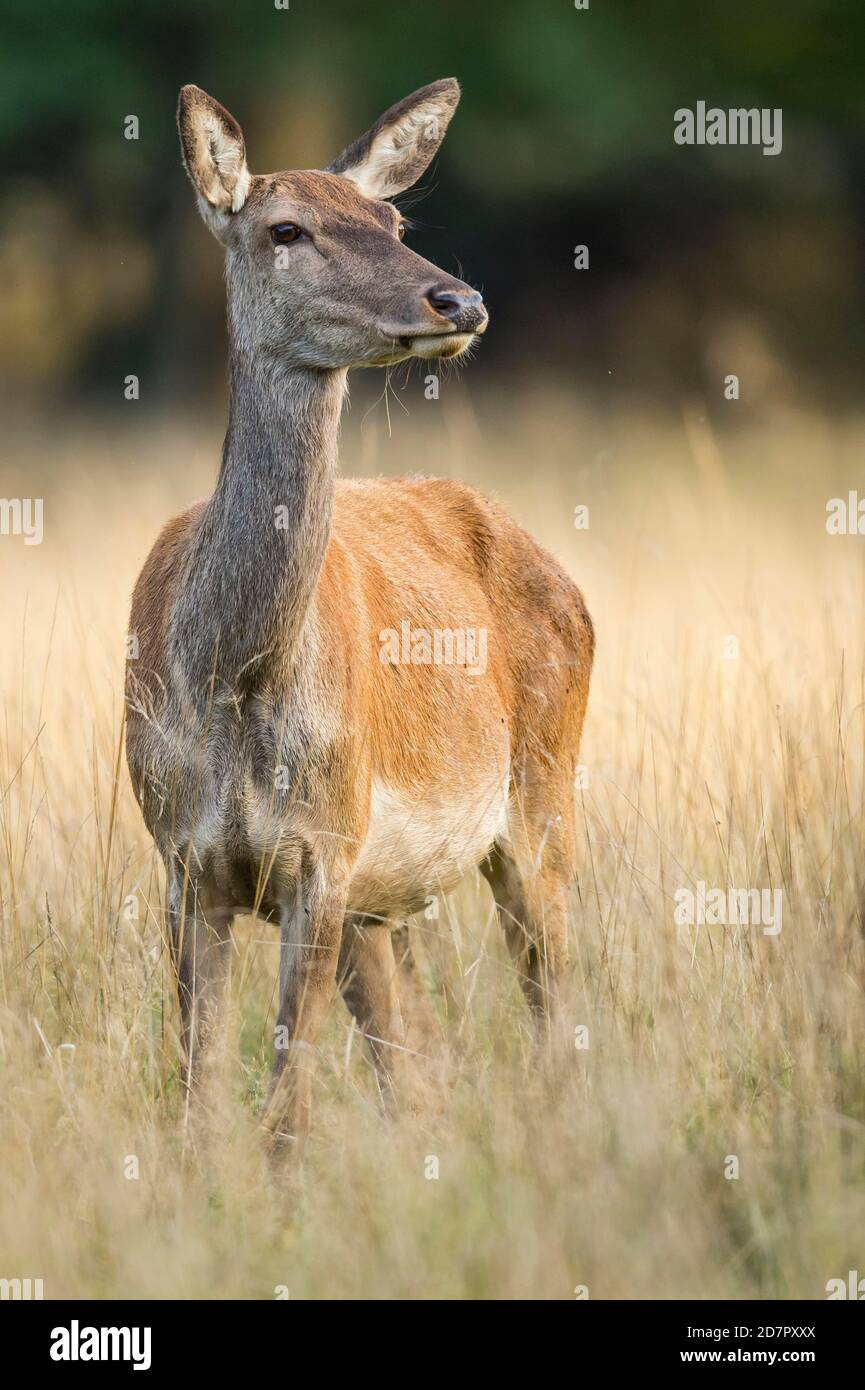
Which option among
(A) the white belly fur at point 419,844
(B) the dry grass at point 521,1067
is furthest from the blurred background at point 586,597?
(A) the white belly fur at point 419,844

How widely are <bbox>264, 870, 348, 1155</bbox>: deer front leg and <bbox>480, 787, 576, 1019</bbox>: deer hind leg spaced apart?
113cm

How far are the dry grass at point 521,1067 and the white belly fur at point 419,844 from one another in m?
0.16

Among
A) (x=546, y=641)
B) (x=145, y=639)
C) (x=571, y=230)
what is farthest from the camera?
(x=571, y=230)

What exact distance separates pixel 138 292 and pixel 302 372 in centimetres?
1331

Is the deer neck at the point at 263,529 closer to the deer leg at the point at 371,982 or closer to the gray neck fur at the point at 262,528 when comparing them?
the gray neck fur at the point at 262,528

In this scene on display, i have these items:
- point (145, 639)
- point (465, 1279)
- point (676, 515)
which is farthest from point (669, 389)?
point (465, 1279)

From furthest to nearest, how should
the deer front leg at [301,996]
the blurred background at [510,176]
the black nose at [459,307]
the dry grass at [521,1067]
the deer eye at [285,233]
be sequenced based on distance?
the blurred background at [510,176]
the deer eye at [285,233]
the deer front leg at [301,996]
the black nose at [459,307]
the dry grass at [521,1067]

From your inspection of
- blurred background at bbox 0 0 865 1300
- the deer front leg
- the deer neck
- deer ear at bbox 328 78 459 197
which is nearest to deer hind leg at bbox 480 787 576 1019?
blurred background at bbox 0 0 865 1300

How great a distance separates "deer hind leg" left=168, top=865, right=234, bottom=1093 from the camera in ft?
15.4

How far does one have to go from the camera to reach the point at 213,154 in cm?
477

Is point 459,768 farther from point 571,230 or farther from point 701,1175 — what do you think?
point 571,230

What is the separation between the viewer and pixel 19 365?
57.8 ft

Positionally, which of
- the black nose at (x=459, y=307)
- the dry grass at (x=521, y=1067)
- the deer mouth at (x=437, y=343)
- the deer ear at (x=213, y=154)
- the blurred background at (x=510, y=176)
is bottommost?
the dry grass at (x=521, y=1067)

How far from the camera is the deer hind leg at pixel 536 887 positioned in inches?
224
